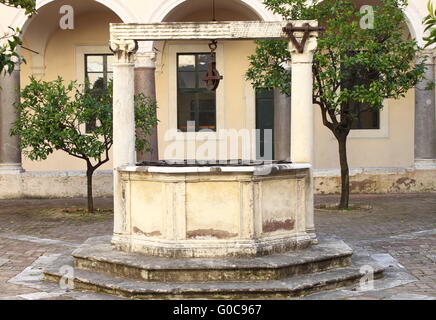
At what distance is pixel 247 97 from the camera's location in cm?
1788

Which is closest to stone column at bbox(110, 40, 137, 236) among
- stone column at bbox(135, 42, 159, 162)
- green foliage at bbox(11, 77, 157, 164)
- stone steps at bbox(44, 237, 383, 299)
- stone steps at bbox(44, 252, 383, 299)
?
stone steps at bbox(44, 237, 383, 299)

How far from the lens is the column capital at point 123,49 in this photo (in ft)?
26.3

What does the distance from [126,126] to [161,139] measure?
9773 mm

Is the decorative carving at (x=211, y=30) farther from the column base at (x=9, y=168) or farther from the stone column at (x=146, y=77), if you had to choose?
the column base at (x=9, y=168)

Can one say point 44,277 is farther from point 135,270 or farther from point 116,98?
point 116,98

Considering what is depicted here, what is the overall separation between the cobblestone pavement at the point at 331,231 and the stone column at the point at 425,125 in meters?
0.82

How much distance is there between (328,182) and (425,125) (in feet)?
7.75

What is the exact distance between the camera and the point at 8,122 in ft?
51.5

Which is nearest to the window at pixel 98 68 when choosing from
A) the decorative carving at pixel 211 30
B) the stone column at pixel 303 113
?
the decorative carving at pixel 211 30

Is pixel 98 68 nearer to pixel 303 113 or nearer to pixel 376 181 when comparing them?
pixel 376 181

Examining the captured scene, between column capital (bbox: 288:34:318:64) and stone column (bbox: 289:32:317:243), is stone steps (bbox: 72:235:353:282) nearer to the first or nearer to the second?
stone column (bbox: 289:32:317:243)

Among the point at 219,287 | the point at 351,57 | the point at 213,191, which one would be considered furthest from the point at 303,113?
the point at 351,57

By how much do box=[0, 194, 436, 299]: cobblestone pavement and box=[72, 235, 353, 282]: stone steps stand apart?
431 mm

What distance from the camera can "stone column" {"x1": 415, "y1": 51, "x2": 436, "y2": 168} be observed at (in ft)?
52.3
